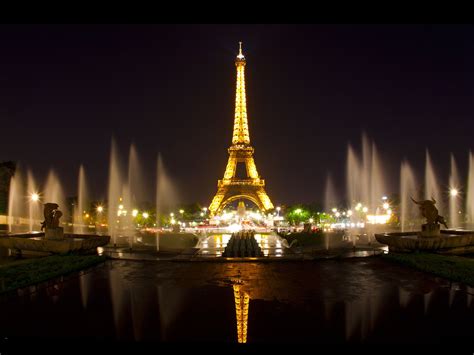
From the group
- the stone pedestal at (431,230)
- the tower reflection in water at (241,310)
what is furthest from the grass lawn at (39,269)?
the stone pedestal at (431,230)

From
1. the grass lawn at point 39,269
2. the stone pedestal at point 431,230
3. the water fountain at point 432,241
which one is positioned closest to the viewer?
the grass lawn at point 39,269

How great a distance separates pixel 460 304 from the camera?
9.05 meters

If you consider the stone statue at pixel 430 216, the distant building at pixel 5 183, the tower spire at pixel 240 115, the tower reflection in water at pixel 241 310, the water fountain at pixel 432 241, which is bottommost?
the tower reflection in water at pixel 241 310

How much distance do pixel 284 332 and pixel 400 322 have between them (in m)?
2.10

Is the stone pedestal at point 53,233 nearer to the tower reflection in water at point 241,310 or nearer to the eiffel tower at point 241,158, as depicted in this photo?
the tower reflection in water at point 241,310

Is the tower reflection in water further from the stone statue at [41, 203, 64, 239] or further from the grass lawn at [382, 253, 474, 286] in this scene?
the stone statue at [41, 203, 64, 239]

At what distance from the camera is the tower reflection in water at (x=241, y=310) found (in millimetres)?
7141

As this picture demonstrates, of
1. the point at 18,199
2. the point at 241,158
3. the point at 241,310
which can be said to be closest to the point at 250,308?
the point at 241,310

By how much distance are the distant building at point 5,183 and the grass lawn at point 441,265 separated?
140ft

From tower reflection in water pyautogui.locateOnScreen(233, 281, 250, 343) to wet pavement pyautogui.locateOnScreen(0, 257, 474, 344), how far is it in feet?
0.05

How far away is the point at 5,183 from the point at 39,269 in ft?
133

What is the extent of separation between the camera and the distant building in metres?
47.4

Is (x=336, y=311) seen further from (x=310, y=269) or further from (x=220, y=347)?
(x=310, y=269)

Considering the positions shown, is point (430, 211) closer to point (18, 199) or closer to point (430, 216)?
point (430, 216)
